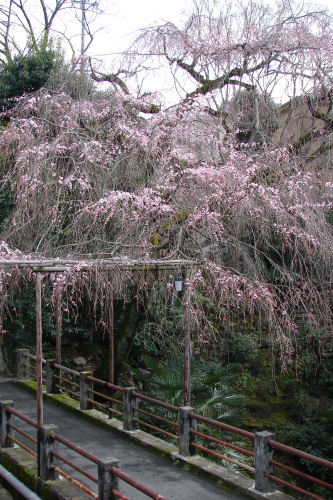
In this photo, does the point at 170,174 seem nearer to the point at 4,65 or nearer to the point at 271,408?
the point at 4,65

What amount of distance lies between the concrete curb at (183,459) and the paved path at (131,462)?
3.3 inches

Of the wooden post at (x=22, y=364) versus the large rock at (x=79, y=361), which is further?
the large rock at (x=79, y=361)

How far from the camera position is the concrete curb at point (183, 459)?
5918 mm

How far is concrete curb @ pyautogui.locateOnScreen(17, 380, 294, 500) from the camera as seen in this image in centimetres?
592

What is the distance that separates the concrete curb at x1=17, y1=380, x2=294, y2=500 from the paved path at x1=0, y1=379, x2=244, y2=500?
0.08m

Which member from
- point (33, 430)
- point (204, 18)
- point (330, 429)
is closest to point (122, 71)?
point (204, 18)

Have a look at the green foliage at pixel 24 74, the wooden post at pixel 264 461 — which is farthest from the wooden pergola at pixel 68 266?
the green foliage at pixel 24 74

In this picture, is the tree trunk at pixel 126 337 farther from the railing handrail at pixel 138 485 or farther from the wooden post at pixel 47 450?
the railing handrail at pixel 138 485

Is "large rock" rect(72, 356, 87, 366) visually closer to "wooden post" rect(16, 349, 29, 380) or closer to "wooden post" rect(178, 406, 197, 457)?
"wooden post" rect(16, 349, 29, 380)

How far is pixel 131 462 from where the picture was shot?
23.3 feet

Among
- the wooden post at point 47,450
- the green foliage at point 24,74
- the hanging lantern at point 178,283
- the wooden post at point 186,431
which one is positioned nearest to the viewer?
the wooden post at point 47,450

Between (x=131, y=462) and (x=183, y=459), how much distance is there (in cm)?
76

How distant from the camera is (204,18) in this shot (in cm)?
895

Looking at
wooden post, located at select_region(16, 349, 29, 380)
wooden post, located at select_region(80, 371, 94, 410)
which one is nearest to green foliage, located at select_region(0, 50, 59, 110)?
wooden post, located at select_region(16, 349, 29, 380)
